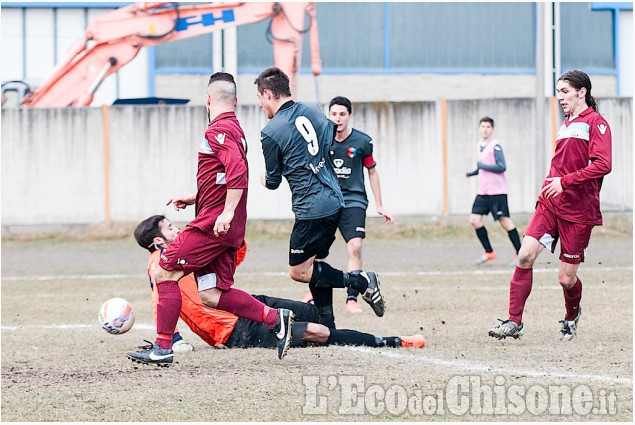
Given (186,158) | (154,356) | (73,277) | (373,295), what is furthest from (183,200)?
(186,158)

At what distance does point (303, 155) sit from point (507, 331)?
6.78 feet

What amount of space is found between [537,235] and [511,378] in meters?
1.79

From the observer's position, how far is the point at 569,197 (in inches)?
298

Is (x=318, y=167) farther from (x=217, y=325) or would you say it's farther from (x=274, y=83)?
(x=217, y=325)

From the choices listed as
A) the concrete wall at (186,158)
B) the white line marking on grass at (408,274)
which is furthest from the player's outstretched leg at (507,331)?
the concrete wall at (186,158)

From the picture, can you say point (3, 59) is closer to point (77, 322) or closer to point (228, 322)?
point (77, 322)

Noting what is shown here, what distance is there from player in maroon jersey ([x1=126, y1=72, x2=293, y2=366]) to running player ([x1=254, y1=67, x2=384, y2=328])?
43cm

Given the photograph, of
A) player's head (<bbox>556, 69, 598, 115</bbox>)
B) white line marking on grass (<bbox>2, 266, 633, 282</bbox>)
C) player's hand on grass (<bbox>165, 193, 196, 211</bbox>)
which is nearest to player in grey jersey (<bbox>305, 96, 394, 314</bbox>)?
player's head (<bbox>556, 69, 598, 115</bbox>)

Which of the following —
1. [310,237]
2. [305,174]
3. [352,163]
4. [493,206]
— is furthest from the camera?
[493,206]

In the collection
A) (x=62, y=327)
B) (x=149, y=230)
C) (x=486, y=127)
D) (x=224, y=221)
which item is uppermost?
(x=486, y=127)

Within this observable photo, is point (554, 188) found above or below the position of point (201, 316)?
above

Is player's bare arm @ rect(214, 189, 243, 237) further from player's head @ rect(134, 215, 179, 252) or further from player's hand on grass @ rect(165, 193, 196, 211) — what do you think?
player's head @ rect(134, 215, 179, 252)

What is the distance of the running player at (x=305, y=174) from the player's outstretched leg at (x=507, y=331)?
884 mm

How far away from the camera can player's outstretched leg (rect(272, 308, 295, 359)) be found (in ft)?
22.0
